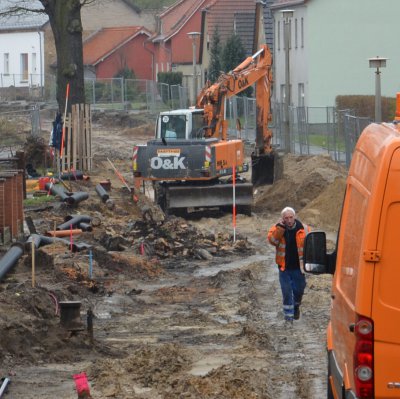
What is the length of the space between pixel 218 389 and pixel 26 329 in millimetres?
2908

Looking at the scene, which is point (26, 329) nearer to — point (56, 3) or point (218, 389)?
point (218, 389)

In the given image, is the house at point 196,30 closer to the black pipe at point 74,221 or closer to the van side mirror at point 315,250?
the black pipe at point 74,221

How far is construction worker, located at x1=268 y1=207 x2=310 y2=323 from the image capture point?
14.3 meters

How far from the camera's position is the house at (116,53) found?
85.1m

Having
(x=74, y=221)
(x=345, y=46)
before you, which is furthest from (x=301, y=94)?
(x=74, y=221)

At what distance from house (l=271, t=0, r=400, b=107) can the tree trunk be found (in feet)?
59.1

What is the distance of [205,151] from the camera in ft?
87.6

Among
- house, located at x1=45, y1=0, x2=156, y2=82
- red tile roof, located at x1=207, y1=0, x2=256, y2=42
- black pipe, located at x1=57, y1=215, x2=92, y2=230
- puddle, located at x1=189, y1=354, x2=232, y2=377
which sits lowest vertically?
puddle, located at x1=189, y1=354, x2=232, y2=377

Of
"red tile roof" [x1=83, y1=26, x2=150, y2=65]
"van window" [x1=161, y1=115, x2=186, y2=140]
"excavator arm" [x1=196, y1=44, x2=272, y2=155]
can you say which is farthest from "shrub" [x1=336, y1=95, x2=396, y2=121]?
"red tile roof" [x1=83, y1=26, x2=150, y2=65]

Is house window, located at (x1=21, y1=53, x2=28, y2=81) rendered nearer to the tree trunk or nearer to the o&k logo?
the tree trunk

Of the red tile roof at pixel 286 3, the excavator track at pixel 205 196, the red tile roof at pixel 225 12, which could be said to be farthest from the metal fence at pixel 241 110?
the red tile roof at pixel 225 12

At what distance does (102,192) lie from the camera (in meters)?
28.5

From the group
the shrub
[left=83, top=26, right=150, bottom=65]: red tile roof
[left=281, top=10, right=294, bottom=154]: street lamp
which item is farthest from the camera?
[left=83, top=26, right=150, bottom=65]: red tile roof

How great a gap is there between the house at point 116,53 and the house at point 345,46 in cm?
3338
